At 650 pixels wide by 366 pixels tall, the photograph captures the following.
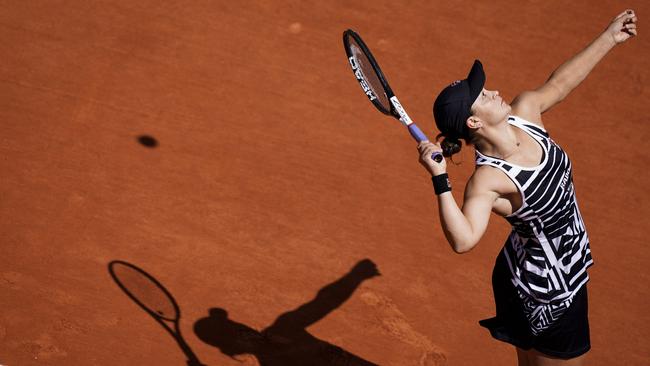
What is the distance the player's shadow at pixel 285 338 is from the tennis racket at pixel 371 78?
1940 mm

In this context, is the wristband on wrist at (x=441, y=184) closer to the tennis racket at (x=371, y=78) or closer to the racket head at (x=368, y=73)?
the tennis racket at (x=371, y=78)

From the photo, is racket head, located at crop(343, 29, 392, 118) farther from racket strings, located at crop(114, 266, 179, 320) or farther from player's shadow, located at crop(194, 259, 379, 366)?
racket strings, located at crop(114, 266, 179, 320)

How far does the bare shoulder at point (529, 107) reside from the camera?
4734 mm

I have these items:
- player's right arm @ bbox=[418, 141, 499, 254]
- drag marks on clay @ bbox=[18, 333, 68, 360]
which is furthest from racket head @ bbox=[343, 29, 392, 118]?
drag marks on clay @ bbox=[18, 333, 68, 360]

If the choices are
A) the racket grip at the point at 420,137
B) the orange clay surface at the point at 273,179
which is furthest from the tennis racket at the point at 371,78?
the orange clay surface at the point at 273,179

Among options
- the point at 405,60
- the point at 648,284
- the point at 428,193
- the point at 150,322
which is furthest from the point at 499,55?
the point at 150,322

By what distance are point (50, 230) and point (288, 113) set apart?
2517 millimetres

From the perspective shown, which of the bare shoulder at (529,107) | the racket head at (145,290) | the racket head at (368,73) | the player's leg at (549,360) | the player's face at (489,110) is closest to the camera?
the player's face at (489,110)

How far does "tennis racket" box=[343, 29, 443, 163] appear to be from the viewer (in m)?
5.14

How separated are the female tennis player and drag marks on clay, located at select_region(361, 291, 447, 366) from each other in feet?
4.44

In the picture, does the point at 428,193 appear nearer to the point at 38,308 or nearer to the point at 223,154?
the point at 223,154

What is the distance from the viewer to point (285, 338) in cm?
637

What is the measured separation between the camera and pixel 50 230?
22.7 ft

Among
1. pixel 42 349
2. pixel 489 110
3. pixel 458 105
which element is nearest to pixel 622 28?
pixel 489 110
